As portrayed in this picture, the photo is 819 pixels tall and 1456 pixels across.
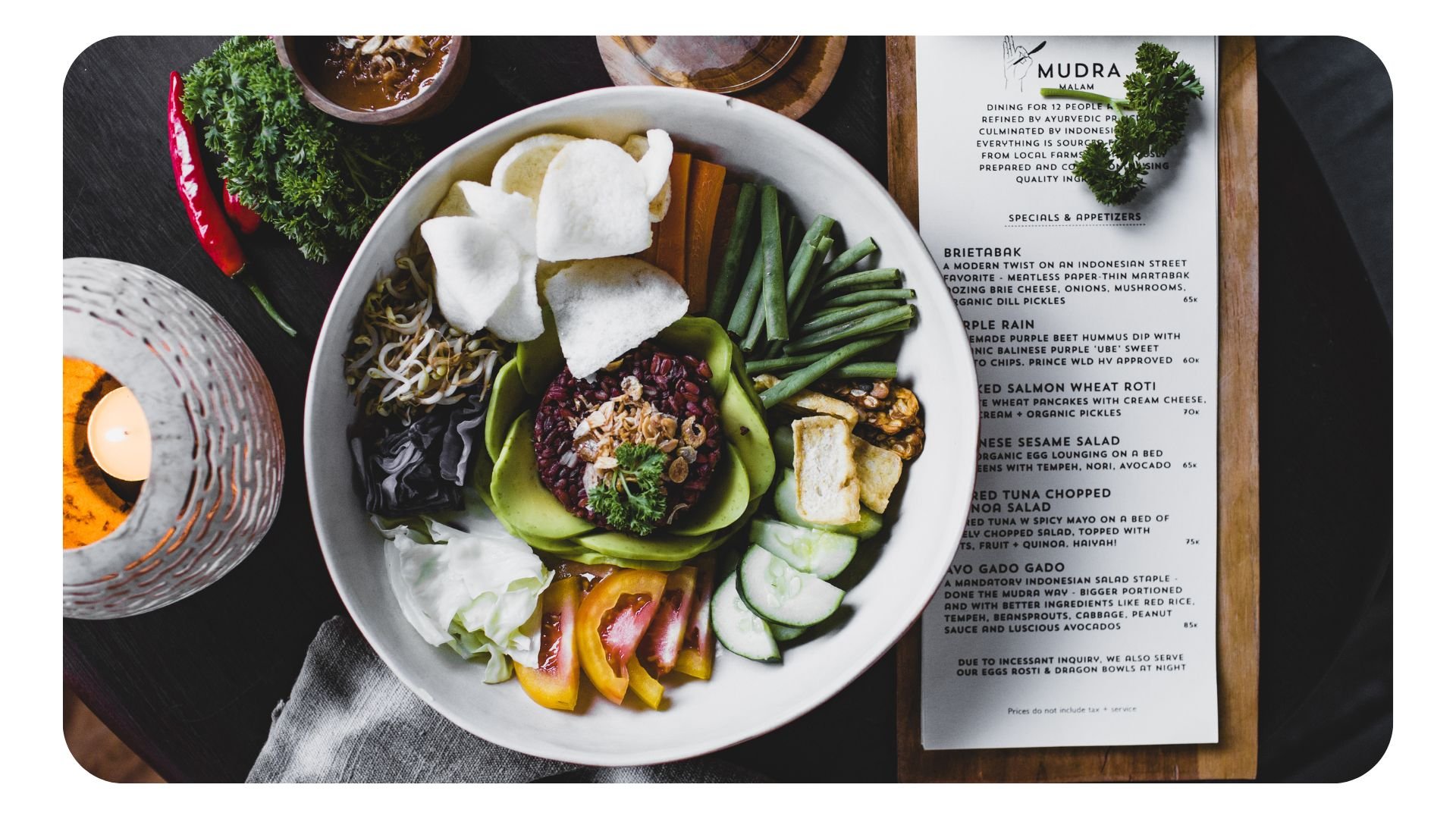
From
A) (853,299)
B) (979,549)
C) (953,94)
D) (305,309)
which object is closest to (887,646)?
(979,549)

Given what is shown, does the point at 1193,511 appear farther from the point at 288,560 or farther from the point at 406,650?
the point at 288,560

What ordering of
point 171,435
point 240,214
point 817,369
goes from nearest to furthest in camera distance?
point 171,435
point 817,369
point 240,214

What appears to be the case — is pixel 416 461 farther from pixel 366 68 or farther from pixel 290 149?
pixel 366 68

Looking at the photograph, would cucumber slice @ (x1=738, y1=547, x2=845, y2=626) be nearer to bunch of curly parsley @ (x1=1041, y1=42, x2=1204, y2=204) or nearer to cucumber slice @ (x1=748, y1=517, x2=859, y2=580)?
cucumber slice @ (x1=748, y1=517, x2=859, y2=580)

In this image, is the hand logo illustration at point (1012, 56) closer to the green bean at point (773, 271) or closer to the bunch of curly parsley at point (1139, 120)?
the bunch of curly parsley at point (1139, 120)

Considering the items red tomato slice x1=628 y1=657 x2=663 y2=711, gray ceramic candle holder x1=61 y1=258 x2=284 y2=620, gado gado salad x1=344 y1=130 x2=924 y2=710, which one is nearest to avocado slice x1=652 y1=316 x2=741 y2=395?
gado gado salad x1=344 y1=130 x2=924 y2=710

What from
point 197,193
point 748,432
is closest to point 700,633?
point 748,432
